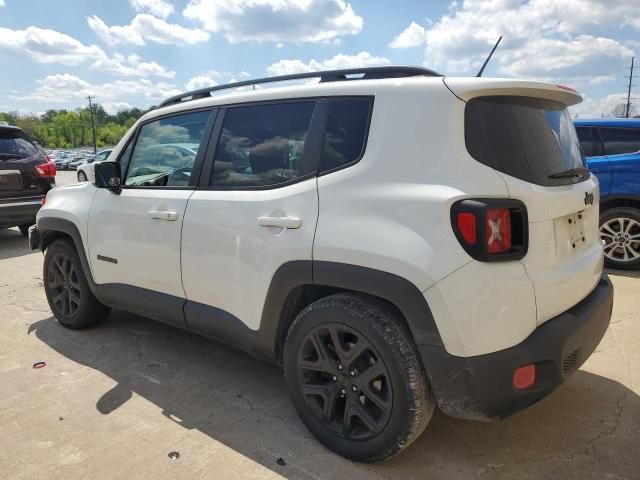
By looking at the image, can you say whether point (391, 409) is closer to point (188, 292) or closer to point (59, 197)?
point (188, 292)

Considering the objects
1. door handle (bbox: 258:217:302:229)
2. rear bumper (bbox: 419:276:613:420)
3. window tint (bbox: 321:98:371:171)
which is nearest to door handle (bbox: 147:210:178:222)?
door handle (bbox: 258:217:302:229)

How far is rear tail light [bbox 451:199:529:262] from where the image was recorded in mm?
1972

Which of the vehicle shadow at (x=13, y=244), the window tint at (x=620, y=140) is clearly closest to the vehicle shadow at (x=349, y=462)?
the window tint at (x=620, y=140)

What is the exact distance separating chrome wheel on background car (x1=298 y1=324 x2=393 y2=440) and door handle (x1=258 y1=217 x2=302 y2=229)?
1.71 feet

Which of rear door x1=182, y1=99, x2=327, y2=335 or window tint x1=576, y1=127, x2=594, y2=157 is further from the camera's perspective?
window tint x1=576, y1=127, x2=594, y2=157

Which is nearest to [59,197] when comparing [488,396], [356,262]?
[356,262]

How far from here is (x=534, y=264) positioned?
81.8 inches

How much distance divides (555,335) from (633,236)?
4.56 meters

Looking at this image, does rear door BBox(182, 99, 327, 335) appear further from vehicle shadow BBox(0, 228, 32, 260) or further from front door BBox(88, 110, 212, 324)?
vehicle shadow BBox(0, 228, 32, 260)

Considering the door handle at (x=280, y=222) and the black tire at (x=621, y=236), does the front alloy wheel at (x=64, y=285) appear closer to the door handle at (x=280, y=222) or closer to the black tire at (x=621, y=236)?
the door handle at (x=280, y=222)

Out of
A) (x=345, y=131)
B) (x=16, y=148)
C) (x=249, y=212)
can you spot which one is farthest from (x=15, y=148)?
(x=345, y=131)

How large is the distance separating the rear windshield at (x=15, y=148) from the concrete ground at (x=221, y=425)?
4.80 metres

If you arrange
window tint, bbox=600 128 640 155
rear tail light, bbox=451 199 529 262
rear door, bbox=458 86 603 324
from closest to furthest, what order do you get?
rear tail light, bbox=451 199 529 262 < rear door, bbox=458 86 603 324 < window tint, bbox=600 128 640 155

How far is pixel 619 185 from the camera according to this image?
5824mm
